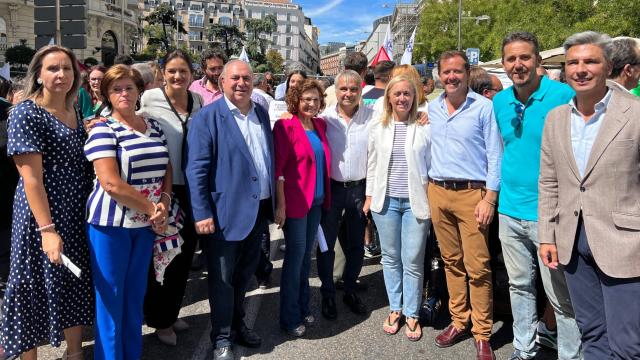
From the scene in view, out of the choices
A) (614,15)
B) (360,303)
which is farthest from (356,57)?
(614,15)

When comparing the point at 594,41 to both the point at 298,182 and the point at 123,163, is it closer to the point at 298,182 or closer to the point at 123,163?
the point at 298,182

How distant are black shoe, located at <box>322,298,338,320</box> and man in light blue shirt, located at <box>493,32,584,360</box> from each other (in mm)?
1526

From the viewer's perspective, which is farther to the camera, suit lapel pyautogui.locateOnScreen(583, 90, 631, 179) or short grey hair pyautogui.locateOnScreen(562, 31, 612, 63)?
short grey hair pyautogui.locateOnScreen(562, 31, 612, 63)

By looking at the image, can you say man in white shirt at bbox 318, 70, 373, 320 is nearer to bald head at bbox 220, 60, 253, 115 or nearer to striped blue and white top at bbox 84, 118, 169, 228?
bald head at bbox 220, 60, 253, 115

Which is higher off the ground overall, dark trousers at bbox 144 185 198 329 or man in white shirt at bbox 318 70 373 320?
man in white shirt at bbox 318 70 373 320

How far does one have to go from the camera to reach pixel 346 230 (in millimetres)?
4301

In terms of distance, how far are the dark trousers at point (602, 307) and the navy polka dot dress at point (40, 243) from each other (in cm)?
307

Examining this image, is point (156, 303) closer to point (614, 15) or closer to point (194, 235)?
point (194, 235)

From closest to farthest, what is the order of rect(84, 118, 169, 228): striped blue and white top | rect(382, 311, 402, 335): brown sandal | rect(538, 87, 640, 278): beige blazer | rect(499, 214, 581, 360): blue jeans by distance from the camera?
rect(538, 87, 640, 278): beige blazer, rect(84, 118, 169, 228): striped blue and white top, rect(499, 214, 581, 360): blue jeans, rect(382, 311, 402, 335): brown sandal

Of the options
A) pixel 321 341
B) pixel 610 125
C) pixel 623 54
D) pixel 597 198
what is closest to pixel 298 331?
pixel 321 341

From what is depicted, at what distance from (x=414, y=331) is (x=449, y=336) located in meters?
0.28

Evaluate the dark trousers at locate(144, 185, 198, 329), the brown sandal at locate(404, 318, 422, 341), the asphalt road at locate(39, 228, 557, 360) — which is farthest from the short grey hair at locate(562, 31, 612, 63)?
the dark trousers at locate(144, 185, 198, 329)

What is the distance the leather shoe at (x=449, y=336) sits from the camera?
3613mm

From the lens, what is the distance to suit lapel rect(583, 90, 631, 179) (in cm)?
235
